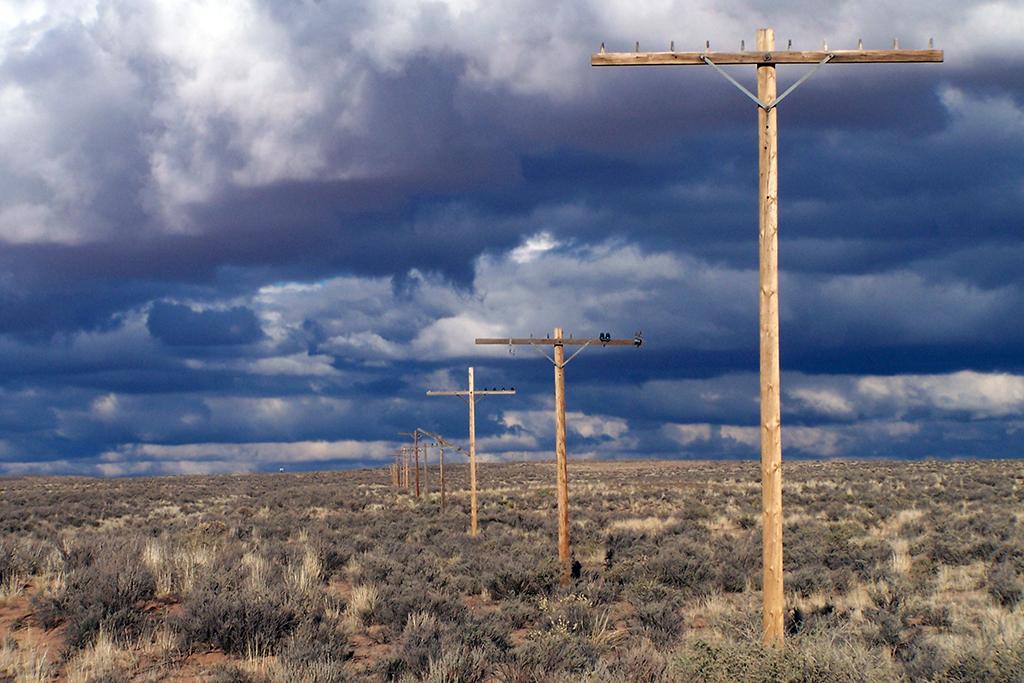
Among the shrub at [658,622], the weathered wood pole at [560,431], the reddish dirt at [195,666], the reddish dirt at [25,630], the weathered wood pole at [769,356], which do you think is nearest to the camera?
the weathered wood pole at [769,356]

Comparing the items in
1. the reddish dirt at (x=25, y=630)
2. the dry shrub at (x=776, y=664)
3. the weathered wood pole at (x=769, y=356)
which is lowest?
the reddish dirt at (x=25, y=630)

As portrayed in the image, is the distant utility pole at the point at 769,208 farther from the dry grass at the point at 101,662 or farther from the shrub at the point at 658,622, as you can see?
the dry grass at the point at 101,662

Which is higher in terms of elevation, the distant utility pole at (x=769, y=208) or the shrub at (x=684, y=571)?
the distant utility pole at (x=769, y=208)

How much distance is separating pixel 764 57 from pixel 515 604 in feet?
39.1

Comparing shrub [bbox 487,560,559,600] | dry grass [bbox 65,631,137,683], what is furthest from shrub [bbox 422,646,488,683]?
shrub [bbox 487,560,559,600]

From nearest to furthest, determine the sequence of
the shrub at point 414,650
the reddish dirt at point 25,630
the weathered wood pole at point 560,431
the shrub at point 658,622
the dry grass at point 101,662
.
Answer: the dry grass at point 101,662 → the shrub at point 414,650 → the reddish dirt at point 25,630 → the shrub at point 658,622 → the weathered wood pole at point 560,431

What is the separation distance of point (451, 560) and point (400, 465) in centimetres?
6318

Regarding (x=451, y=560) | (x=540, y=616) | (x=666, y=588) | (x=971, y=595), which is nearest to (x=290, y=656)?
(x=540, y=616)

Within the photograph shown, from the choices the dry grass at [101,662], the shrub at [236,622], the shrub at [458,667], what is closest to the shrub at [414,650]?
the shrub at [458,667]

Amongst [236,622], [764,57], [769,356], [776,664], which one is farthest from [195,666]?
[764,57]

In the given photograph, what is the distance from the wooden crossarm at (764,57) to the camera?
1308 cm

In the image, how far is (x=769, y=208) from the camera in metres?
13.0

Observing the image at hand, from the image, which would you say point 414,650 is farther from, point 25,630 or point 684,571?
point 684,571

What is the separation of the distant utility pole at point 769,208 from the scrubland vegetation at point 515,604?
1.18 metres
